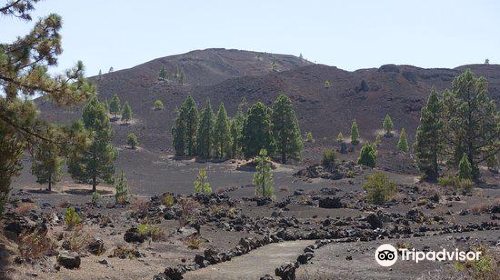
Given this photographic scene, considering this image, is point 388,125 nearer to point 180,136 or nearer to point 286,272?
point 180,136

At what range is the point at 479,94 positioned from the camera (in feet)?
171

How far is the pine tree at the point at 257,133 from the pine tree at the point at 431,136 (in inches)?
833

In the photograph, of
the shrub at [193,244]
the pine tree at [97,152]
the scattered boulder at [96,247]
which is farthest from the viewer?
the pine tree at [97,152]

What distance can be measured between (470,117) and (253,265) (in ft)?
146

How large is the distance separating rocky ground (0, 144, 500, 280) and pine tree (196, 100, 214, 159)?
34.1 meters

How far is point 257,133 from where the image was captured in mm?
69562

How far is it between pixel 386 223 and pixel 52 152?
18.2 m

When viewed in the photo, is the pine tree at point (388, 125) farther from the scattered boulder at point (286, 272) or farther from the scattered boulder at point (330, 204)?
the scattered boulder at point (286, 272)

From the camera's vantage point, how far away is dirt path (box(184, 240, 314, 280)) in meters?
13.8

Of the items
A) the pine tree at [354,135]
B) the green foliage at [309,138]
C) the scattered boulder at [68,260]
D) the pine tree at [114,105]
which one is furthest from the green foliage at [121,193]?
the pine tree at [114,105]

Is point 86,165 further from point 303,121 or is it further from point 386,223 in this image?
point 303,121

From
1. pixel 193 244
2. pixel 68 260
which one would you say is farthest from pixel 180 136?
pixel 68 260

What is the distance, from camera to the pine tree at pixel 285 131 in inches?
2771

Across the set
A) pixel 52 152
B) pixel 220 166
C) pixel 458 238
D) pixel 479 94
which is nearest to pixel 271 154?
pixel 220 166
